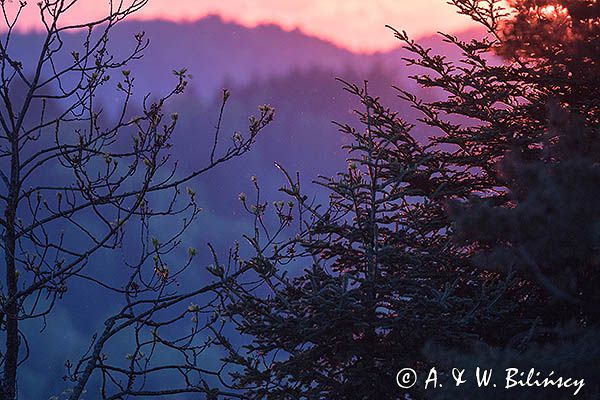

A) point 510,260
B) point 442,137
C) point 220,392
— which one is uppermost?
point 442,137

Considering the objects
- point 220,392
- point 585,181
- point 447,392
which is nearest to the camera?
point 585,181

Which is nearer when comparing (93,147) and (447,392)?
(447,392)

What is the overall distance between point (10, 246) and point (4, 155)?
1.14 meters

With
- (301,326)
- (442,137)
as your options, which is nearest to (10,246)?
(301,326)

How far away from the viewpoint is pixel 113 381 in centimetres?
914

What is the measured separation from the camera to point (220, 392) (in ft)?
27.3

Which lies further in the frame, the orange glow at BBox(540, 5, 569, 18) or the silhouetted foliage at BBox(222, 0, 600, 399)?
the orange glow at BBox(540, 5, 569, 18)

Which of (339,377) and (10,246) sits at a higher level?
(10,246)

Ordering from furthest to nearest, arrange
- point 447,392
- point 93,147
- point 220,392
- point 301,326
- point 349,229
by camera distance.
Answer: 1. point 93,147
2. point 220,392
3. point 349,229
4. point 301,326
5. point 447,392

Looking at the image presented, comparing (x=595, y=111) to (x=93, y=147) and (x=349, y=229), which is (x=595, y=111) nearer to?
(x=349, y=229)

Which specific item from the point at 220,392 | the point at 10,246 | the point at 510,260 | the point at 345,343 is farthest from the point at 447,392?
the point at 10,246

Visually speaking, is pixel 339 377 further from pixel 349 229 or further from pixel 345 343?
pixel 349 229

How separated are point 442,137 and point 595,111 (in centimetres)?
192

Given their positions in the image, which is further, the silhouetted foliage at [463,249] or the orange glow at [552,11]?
the orange glow at [552,11]
